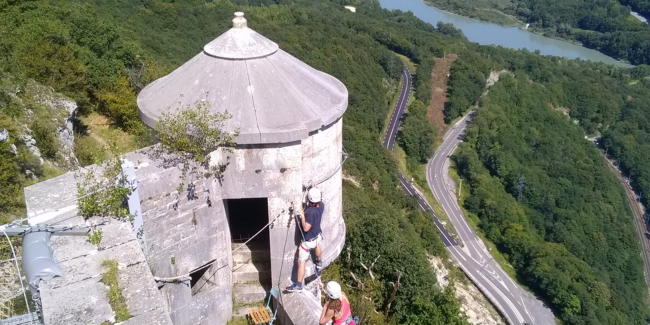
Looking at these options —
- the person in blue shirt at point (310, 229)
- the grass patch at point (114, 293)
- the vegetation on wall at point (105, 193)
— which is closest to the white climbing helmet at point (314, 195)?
the person in blue shirt at point (310, 229)

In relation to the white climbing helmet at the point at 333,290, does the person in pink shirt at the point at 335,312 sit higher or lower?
lower

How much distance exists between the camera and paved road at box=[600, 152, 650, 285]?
202 feet

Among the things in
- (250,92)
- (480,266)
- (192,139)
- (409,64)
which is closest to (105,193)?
(192,139)

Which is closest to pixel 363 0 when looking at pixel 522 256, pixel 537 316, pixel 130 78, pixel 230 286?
pixel 522 256

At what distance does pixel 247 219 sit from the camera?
1103cm

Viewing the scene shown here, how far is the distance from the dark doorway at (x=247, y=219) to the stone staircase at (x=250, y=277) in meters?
0.25

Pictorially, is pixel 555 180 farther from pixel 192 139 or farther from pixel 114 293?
pixel 114 293

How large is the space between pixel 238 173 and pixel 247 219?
308 centimetres

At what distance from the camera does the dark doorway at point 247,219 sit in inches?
419

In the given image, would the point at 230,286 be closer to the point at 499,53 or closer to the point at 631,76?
the point at 499,53

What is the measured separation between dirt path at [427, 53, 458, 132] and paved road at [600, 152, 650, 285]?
25.8 m

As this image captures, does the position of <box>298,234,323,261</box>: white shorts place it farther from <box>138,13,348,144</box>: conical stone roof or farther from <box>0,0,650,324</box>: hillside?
<box>0,0,650,324</box>: hillside

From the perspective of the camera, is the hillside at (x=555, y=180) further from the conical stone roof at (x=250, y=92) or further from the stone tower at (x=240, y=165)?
the conical stone roof at (x=250, y=92)

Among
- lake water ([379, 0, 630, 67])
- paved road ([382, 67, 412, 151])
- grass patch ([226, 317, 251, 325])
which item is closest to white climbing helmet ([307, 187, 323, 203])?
grass patch ([226, 317, 251, 325])
